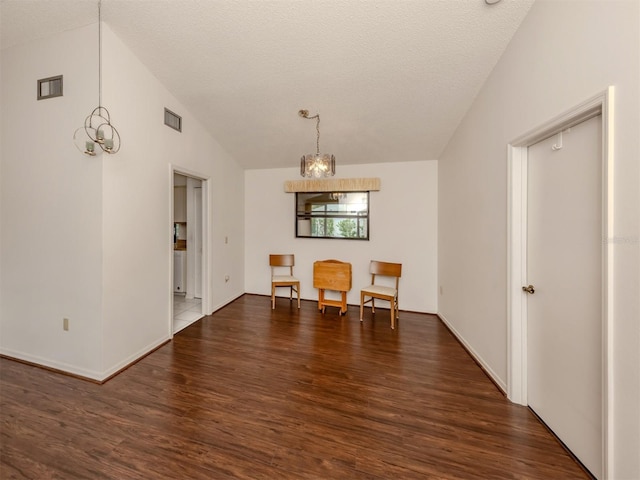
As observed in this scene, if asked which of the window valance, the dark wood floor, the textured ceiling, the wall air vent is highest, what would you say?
the textured ceiling

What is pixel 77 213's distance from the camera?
7.09 feet

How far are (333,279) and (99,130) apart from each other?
3004 millimetres

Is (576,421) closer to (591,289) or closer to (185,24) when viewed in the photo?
(591,289)

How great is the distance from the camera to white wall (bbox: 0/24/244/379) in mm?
2141

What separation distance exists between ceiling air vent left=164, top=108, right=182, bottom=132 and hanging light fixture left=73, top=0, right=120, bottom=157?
68cm

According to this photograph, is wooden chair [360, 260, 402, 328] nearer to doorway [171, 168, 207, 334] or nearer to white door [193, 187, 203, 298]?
doorway [171, 168, 207, 334]

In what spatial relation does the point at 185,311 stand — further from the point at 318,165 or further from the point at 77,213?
the point at 318,165

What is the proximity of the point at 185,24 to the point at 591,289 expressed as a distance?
331 centimetres

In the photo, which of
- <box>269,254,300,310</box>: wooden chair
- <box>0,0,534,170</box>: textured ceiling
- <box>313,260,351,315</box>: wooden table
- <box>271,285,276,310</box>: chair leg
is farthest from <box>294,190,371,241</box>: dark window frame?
<box>0,0,534,170</box>: textured ceiling

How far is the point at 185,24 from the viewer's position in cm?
207

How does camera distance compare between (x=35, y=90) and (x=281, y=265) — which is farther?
(x=281, y=265)

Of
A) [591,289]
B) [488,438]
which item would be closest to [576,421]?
[488,438]

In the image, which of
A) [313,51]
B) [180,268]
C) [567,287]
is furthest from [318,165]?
[180,268]

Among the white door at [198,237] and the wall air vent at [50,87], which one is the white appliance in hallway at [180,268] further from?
the wall air vent at [50,87]
